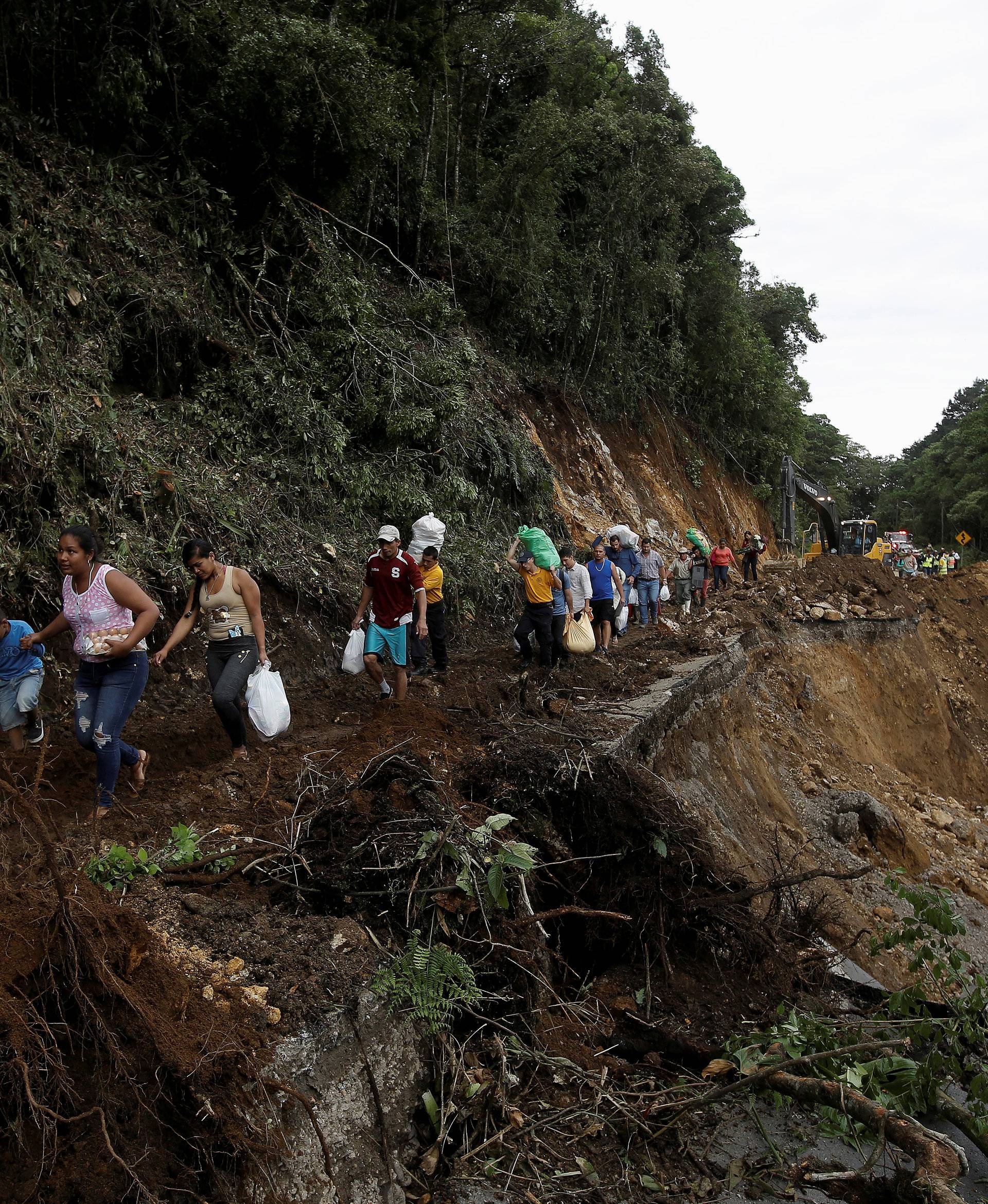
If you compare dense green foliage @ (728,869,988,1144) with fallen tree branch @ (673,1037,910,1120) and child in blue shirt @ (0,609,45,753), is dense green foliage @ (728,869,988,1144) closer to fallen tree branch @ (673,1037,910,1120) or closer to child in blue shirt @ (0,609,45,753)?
fallen tree branch @ (673,1037,910,1120)

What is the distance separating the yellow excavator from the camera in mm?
29219

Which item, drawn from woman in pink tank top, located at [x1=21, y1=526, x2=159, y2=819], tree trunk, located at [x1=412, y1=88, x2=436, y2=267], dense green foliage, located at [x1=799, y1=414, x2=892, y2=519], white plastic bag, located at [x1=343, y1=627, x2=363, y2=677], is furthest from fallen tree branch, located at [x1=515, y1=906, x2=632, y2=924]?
dense green foliage, located at [x1=799, y1=414, x2=892, y2=519]

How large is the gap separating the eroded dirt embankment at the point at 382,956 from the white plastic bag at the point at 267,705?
0.91 feet

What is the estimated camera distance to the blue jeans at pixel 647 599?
595 inches

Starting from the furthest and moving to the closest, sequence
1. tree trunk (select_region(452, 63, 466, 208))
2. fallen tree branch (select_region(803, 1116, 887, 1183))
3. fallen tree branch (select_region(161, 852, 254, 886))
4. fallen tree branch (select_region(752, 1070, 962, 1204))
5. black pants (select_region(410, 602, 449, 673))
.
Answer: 1. tree trunk (select_region(452, 63, 466, 208))
2. black pants (select_region(410, 602, 449, 673))
3. fallen tree branch (select_region(161, 852, 254, 886))
4. fallen tree branch (select_region(803, 1116, 887, 1183))
5. fallen tree branch (select_region(752, 1070, 962, 1204))

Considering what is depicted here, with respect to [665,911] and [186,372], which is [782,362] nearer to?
[186,372]

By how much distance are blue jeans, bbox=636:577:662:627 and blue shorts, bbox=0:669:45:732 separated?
35.3 feet

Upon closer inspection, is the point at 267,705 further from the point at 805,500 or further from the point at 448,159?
the point at 805,500

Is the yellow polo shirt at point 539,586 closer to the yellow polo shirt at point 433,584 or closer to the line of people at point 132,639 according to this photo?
the yellow polo shirt at point 433,584

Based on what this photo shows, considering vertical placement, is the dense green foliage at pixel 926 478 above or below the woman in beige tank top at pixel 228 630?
above

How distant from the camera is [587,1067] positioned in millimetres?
3713

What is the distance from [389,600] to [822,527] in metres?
28.5

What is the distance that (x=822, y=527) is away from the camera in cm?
3256

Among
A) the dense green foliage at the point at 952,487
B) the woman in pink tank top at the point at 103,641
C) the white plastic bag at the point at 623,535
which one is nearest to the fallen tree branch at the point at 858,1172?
the woman in pink tank top at the point at 103,641
